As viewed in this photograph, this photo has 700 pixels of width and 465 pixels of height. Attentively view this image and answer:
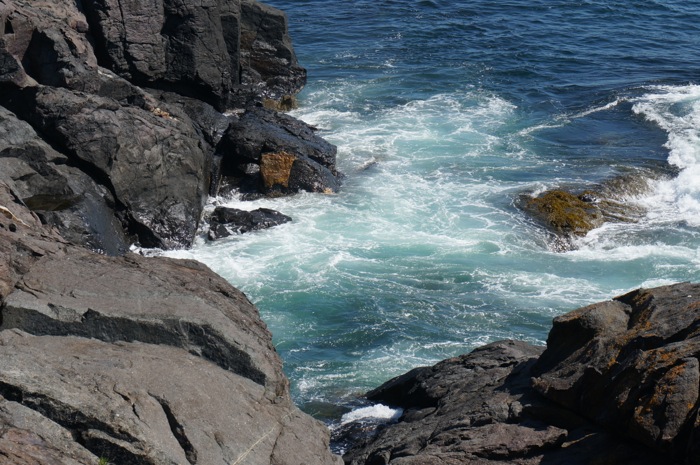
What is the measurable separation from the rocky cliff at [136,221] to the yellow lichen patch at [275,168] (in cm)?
5

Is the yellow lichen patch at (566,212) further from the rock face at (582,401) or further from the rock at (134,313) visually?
the rock at (134,313)

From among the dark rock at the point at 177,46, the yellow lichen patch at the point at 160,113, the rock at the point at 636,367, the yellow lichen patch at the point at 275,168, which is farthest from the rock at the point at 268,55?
the rock at the point at 636,367

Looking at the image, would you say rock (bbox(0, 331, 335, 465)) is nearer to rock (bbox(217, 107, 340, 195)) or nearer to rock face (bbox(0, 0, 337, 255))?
rock face (bbox(0, 0, 337, 255))

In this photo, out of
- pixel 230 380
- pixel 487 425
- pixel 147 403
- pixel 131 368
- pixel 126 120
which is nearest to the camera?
pixel 147 403

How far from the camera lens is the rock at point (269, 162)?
28.3 metres

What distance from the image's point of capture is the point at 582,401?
11.4m

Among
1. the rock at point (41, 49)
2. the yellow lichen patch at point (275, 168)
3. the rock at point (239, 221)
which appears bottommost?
the rock at point (239, 221)

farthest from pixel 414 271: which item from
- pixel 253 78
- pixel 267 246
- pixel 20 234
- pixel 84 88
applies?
pixel 253 78

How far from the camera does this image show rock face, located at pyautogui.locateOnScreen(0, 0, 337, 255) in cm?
2236

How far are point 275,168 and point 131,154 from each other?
559cm

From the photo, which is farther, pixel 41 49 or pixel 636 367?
pixel 41 49

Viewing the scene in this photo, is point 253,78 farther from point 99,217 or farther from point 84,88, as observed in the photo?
point 99,217

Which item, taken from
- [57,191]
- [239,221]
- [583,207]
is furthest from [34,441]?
[583,207]

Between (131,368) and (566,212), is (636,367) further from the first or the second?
(566,212)
